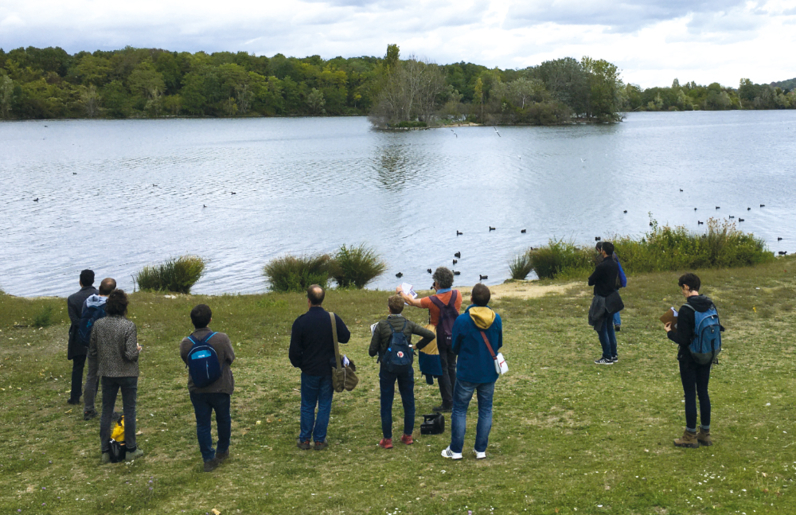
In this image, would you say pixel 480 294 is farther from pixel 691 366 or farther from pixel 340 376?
pixel 691 366

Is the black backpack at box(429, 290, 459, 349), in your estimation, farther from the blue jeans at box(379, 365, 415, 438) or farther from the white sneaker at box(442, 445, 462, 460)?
the white sneaker at box(442, 445, 462, 460)

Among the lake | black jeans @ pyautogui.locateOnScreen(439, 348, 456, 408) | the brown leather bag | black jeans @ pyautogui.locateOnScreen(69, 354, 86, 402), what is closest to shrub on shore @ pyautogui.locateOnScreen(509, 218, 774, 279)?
the lake

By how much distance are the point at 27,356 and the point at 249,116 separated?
562 ft

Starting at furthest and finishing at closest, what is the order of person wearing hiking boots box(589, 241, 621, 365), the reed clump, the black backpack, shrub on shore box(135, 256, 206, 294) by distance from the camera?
the reed clump < shrub on shore box(135, 256, 206, 294) < person wearing hiking boots box(589, 241, 621, 365) < the black backpack

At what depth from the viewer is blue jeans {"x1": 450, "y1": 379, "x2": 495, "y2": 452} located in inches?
260

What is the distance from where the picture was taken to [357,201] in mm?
43500

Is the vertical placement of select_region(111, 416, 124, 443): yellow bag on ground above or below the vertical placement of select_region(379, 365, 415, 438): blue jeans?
below

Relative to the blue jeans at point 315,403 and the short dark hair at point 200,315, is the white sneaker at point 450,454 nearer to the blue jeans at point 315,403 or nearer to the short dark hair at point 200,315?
the blue jeans at point 315,403

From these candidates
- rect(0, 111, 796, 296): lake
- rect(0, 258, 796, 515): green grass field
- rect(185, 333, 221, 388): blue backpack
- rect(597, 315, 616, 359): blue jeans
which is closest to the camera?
rect(0, 258, 796, 515): green grass field

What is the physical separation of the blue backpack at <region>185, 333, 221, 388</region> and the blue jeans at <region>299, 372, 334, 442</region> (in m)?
1.04

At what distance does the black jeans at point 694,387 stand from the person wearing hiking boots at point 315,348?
3.54 metres

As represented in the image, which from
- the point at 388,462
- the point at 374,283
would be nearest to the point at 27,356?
the point at 388,462

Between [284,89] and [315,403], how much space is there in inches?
7119

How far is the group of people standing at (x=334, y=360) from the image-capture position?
6500 mm
